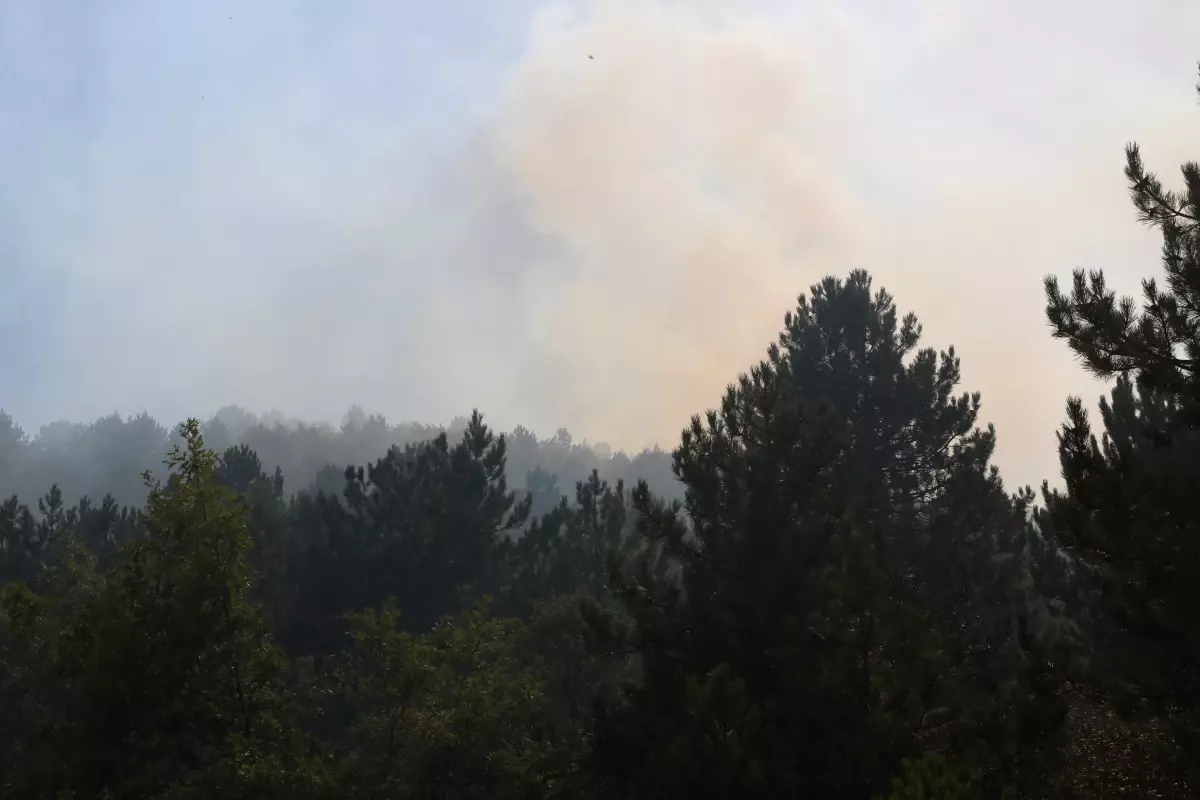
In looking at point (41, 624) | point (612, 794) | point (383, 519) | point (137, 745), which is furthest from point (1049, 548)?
point (383, 519)

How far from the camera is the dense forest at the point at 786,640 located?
26.2ft

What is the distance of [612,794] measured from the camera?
36.6 feet

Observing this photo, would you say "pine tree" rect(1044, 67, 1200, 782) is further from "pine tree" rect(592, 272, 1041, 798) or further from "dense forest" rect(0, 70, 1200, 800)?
"pine tree" rect(592, 272, 1041, 798)

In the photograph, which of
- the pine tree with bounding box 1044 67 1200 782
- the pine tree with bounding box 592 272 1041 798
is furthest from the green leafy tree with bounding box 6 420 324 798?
the pine tree with bounding box 1044 67 1200 782

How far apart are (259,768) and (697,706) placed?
6.42m

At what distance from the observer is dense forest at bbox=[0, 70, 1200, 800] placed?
8.00 m

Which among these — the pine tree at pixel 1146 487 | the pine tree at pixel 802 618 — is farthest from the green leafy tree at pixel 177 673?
the pine tree at pixel 1146 487

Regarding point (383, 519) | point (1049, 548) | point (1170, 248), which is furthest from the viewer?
point (383, 519)

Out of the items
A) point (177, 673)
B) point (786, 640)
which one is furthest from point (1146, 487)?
point (177, 673)

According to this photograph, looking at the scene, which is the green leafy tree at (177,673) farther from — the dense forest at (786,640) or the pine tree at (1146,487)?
the pine tree at (1146,487)

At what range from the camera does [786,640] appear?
34.8 ft

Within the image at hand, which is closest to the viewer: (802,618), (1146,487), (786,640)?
(1146,487)

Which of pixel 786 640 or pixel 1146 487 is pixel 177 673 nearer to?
pixel 786 640

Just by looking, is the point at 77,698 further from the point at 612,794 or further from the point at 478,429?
the point at 478,429
